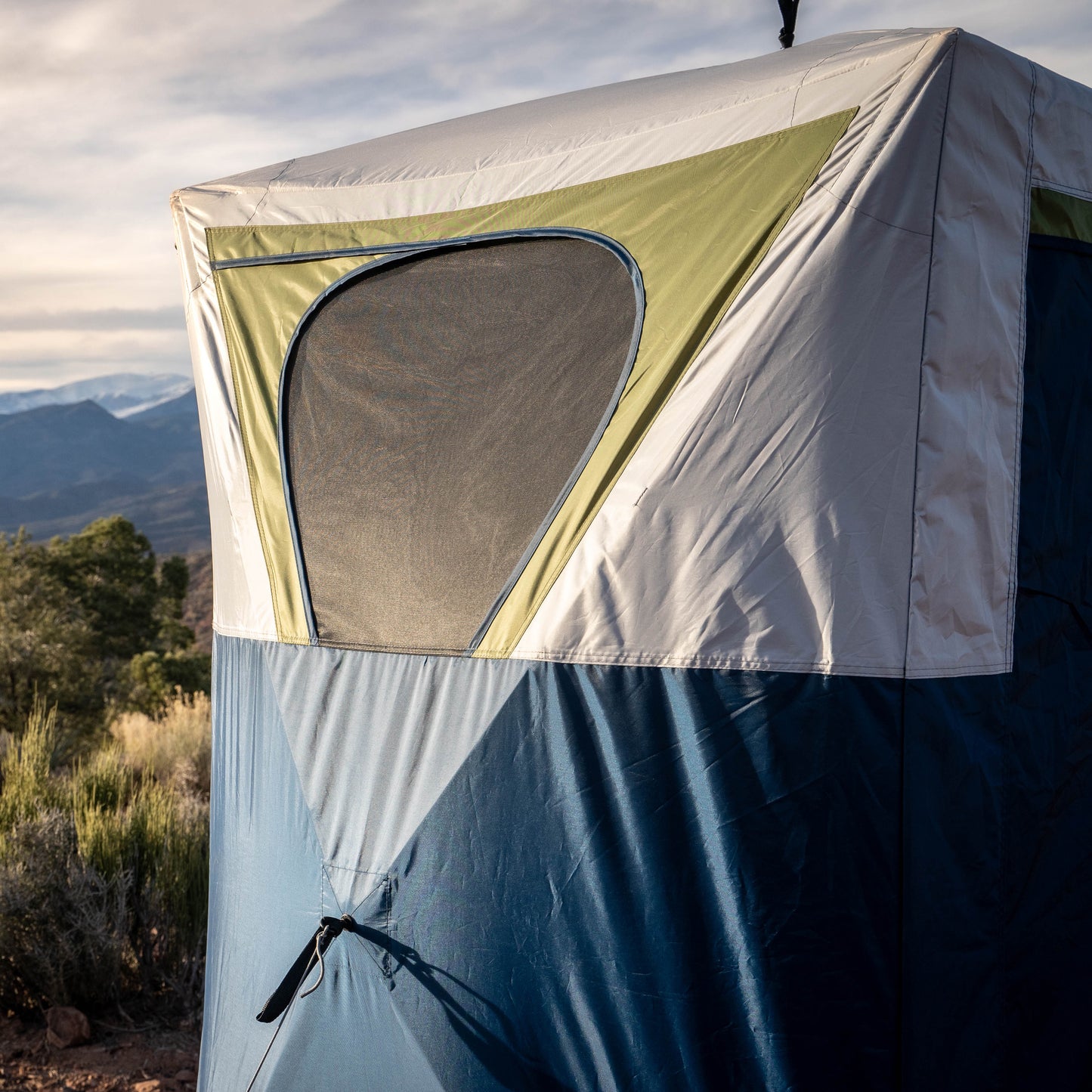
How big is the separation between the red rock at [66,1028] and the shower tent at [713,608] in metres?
1.42

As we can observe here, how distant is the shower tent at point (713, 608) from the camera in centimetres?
203

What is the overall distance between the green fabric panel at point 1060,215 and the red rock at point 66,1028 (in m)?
4.01

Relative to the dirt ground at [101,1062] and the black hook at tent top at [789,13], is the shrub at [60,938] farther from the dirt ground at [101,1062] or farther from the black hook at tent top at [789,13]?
the black hook at tent top at [789,13]

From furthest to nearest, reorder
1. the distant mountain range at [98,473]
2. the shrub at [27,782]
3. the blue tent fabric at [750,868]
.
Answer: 1. the distant mountain range at [98,473]
2. the shrub at [27,782]
3. the blue tent fabric at [750,868]

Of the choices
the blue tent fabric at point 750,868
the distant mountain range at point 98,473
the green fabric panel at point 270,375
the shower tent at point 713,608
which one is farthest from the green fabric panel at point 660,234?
the distant mountain range at point 98,473

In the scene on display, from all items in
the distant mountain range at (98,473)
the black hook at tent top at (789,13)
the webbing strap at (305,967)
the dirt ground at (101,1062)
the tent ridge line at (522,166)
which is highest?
the distant mountain range at (98,473)

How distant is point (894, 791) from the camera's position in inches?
79.1

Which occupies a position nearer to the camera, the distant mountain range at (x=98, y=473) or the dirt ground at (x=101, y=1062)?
the dirt ground at (x=101, y=1062)

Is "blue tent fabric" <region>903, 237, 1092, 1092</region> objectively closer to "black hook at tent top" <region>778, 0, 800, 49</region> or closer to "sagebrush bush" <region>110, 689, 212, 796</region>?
"black hook at tent top" <region>778, 0, 800, 49</region>

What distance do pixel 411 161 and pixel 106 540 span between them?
14457 mm

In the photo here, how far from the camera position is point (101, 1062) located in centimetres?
360

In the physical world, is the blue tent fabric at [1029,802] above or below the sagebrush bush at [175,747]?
below

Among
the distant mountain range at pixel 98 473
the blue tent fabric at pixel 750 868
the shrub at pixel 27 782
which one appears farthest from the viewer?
the distant mountain range at pixel 98 473

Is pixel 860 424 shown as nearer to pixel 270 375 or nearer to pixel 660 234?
pixel 660 234
